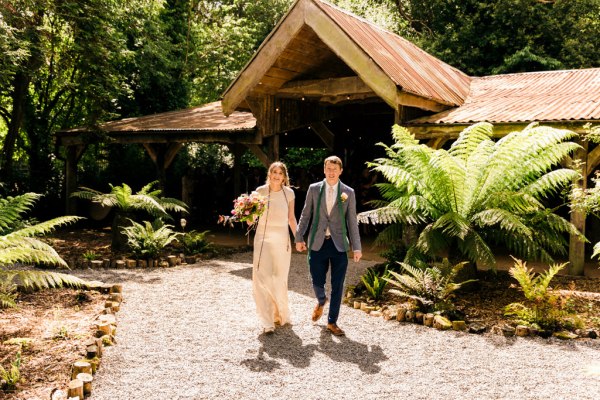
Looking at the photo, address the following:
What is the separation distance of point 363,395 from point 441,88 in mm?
7913

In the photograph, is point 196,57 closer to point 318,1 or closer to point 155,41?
point 155,41

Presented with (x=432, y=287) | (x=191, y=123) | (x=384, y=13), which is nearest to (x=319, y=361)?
(x=432, y=287)

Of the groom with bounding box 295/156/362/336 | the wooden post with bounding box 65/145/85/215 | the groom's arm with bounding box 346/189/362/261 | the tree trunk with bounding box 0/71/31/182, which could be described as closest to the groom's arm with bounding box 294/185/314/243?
the groom with bounding box 295/156/362/336

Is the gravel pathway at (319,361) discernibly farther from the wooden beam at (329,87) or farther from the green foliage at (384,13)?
the green foliage at (384,13)

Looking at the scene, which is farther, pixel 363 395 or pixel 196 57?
pixel 196 57

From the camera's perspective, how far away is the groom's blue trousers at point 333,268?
17.7 ft

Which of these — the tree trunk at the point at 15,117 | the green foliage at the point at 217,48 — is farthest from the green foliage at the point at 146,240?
the green foliage at the point at 217,48

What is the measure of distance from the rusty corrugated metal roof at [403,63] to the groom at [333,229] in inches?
140

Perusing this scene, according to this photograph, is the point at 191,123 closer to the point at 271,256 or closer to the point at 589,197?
the point at 271,256

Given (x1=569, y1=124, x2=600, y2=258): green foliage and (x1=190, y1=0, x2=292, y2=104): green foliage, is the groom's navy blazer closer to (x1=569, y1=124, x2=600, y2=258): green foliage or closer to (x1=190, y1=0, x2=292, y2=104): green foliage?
(x1=569, y1=124, x2=600, y2=258): green foliage

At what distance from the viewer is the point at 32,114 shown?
17312 millimetres

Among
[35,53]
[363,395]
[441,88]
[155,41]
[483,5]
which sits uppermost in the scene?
[483,5]

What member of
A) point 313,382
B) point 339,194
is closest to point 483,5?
point 339,194

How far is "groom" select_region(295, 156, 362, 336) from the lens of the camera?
540 cm
